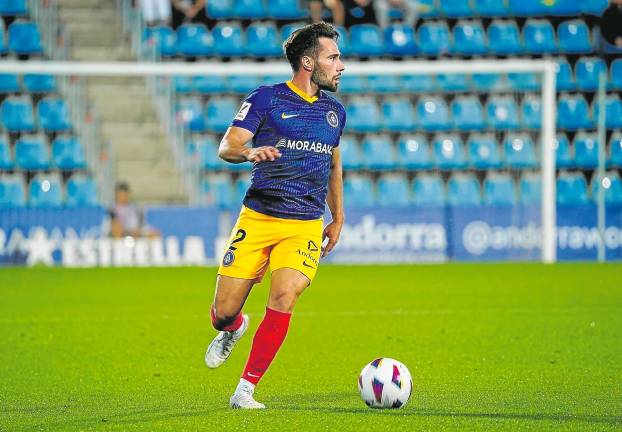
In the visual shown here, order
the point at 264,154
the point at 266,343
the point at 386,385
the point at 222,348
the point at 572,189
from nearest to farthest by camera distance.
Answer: the point at 264,154, the point at 386,385, the point at 266,343, the point at 222,348, the point at 572,189

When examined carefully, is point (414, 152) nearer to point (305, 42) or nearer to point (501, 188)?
point (501, 188)

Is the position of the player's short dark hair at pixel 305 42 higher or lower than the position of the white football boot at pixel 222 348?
higher

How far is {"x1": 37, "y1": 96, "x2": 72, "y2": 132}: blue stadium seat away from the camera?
2189 cm

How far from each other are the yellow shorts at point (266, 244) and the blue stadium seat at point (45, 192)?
14.6 meters

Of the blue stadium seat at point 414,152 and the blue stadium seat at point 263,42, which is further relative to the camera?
the blue stadium seat at point 263,42

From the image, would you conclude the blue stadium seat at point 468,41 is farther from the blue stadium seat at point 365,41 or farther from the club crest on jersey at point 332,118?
the club crest on jersey at point 332,118

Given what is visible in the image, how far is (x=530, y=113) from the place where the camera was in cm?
2158

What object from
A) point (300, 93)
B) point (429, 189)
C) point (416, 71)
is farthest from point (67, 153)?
point (300, 93)

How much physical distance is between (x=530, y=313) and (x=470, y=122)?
985cm

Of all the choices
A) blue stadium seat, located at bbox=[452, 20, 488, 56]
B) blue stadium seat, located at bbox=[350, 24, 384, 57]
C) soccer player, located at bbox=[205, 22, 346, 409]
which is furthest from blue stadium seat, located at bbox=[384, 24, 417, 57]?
soccer player, located at bbox=[205, 22, 346, 409]

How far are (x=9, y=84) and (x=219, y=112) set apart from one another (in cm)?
367

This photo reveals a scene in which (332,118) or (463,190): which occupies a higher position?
(332,118)

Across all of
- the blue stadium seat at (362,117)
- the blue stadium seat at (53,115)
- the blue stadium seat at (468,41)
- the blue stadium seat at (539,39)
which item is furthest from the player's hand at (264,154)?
the blue stadium seat at (539,39)

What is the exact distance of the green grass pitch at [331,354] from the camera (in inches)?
242
